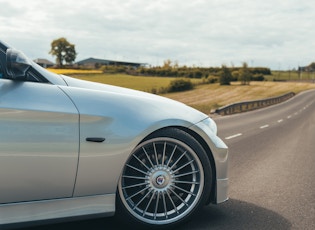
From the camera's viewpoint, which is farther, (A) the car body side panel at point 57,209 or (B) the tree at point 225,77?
(B) the tree at point 225,77

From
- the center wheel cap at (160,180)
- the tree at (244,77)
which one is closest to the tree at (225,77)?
the tree at (244,77)

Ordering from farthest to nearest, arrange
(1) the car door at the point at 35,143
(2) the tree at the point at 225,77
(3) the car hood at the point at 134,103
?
(2) the tree at the point at 225,77, (3) the car hood at the point at 134,103, (1) the car door at the point at 35,143

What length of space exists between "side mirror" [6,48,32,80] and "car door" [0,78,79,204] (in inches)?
2.7

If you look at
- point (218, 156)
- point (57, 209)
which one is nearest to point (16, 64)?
point (57, 209)

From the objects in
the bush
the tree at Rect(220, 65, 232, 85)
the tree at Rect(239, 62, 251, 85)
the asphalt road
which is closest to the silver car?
the asphalt road

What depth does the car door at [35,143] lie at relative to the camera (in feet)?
9.11

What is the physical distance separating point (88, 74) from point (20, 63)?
6607 centimetres

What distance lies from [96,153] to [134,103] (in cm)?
54

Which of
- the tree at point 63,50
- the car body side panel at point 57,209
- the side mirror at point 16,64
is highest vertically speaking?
the tree at point 63,50

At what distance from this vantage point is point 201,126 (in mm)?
3508

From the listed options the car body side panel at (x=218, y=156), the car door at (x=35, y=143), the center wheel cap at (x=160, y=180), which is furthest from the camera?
the car body side panel at (x=218, y=156)

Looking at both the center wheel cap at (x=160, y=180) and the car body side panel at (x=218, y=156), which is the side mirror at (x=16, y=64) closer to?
the center wheel cap at (x=160, y=180)

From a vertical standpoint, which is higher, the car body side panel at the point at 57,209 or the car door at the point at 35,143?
the car door at the point at 35,143

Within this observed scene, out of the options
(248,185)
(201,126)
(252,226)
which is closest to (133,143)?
(201,126)
